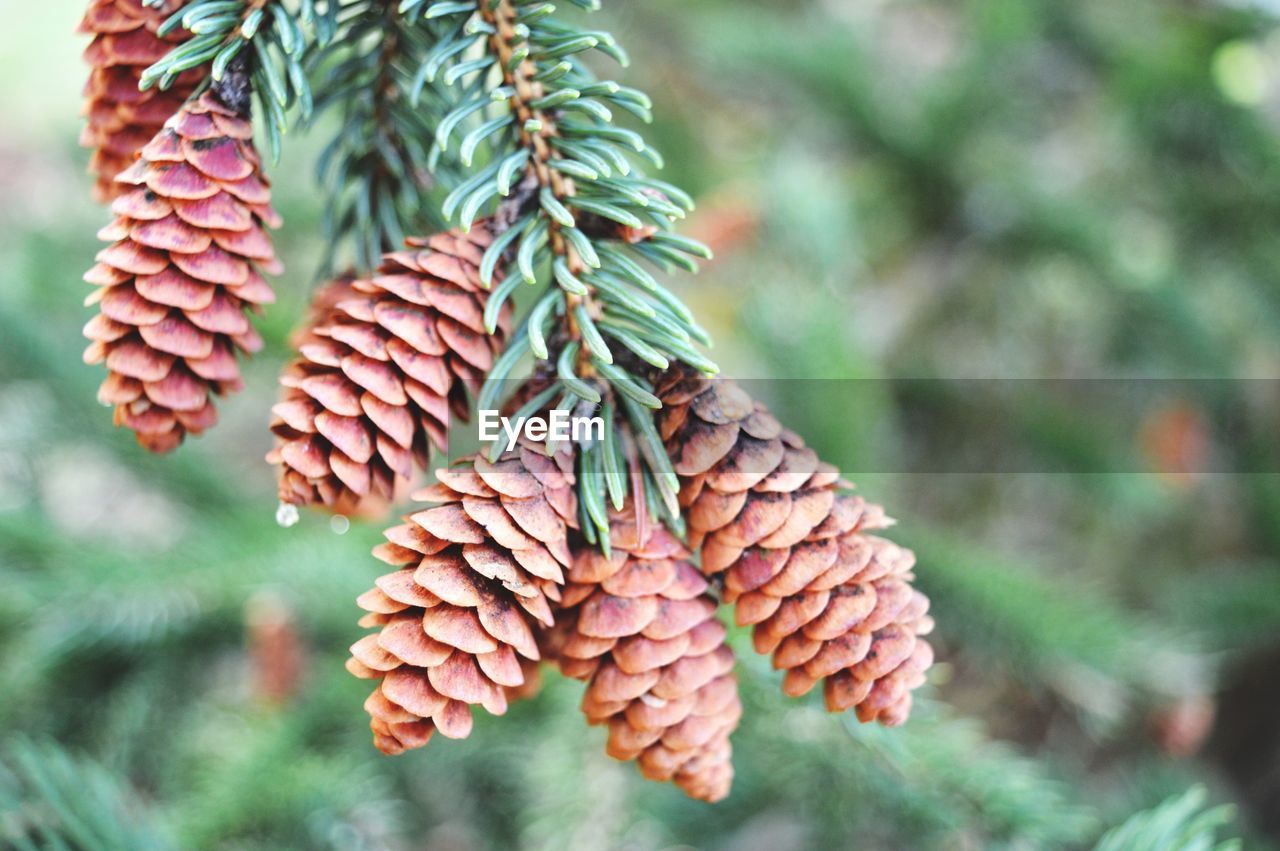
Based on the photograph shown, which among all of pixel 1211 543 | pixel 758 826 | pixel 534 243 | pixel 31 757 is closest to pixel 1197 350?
pixel 1211 543

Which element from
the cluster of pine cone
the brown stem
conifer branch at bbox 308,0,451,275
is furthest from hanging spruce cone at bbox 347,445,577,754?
conifer branch at bbox 308,0,451,275

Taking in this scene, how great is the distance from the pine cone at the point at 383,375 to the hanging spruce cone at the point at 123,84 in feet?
0.63

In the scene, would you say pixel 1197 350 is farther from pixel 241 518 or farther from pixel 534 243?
pixel 241 518

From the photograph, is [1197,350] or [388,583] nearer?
[388,583]

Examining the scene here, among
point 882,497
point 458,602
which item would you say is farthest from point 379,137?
point 882,497

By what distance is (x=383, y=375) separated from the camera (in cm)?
50

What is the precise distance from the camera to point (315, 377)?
505 mm

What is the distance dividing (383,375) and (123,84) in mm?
274

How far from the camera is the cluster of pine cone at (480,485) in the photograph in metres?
0.49

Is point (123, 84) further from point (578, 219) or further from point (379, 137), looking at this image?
point (578, 219)

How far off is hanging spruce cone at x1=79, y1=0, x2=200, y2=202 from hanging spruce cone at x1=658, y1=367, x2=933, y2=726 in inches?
15.1

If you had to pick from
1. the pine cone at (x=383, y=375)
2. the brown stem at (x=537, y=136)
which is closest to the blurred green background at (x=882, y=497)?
the pine cone at (x=383, y=375)

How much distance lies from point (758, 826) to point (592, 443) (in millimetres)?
941

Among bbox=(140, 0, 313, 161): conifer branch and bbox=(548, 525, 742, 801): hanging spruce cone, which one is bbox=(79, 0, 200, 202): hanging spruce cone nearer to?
bbox=(140, 0, 313, 161): conifer branch
